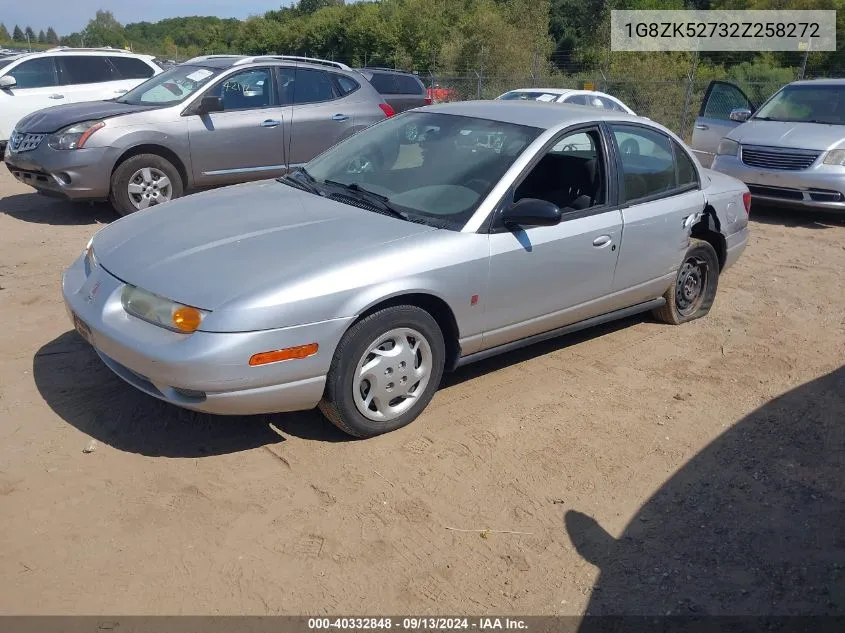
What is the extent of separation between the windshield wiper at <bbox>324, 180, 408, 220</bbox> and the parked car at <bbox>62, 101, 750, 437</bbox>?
0.04 ft

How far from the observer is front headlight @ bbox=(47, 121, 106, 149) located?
27.2 ft

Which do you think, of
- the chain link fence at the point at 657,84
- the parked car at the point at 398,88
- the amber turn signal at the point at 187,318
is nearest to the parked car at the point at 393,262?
the amber turn signal at the point at 187,318

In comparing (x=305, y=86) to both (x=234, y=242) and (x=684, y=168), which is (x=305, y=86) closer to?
(x=684, y=168)

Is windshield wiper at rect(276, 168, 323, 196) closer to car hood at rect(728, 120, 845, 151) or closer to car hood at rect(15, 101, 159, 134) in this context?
car hood at rect(15, 101, 159, 134)

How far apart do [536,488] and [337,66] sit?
7333 millimetres

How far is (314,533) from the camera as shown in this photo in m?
3.46

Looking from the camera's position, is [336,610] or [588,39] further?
[588,39]

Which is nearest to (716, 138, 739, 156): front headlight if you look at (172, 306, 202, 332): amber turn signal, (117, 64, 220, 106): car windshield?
(117, 64, 220, 106): car windshield

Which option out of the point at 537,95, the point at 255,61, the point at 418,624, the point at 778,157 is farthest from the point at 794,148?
the point at 418,624

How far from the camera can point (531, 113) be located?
5.18 meters

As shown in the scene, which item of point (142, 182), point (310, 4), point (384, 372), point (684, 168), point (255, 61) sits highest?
point (310, 4)

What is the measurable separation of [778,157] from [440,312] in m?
7.64

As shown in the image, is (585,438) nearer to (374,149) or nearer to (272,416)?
(272,416)

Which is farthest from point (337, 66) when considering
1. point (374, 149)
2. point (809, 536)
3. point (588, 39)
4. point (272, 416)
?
point (588, 39)
